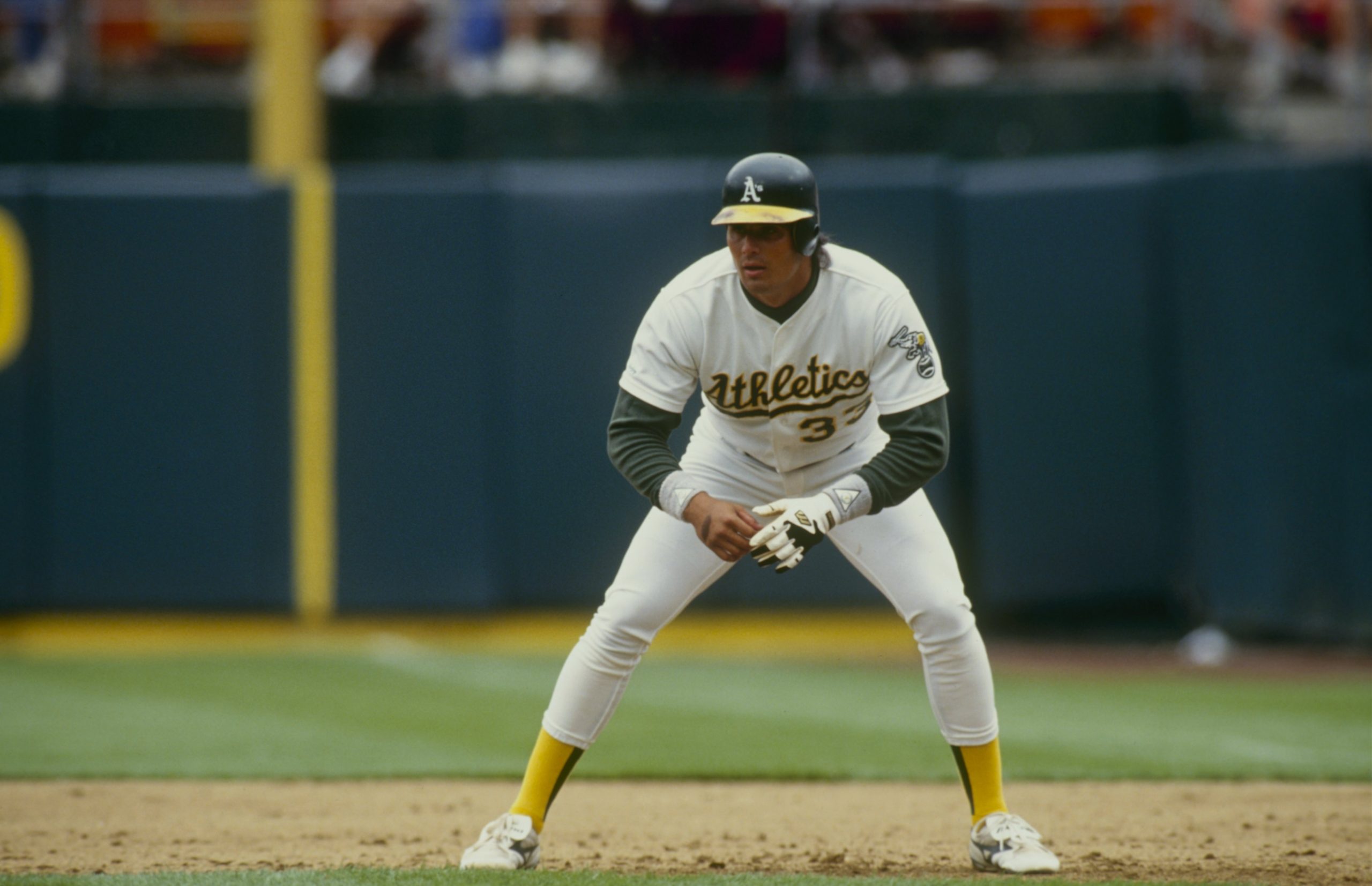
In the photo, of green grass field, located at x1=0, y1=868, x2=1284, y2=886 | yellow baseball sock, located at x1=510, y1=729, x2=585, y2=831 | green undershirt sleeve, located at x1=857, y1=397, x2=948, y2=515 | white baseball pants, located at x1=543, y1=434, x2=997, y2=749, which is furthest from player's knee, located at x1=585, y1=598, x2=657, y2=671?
green undershirt sleeve, located at x1=857, y1=397, x2=948, y2=515

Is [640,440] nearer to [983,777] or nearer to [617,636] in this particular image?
[617,636]

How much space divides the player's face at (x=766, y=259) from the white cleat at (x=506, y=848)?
4.84 feet

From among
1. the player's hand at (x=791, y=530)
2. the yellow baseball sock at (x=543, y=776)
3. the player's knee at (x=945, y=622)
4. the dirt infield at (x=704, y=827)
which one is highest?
the player's hand at (x=791, y=530)

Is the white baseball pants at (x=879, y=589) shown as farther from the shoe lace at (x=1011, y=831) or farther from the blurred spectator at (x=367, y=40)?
the blurred spectator at (x=367, y=40)

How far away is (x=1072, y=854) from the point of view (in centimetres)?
441

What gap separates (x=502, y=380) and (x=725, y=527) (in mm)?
5610

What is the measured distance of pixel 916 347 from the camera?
4.08 m

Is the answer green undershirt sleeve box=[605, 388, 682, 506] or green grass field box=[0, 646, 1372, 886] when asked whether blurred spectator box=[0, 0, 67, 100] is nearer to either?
green grass field box=[0, 646, 1372, 886]

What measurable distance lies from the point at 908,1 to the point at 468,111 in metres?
3.03

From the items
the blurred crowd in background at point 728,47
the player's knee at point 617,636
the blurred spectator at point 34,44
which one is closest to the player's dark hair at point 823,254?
the player's knee at point 617,636

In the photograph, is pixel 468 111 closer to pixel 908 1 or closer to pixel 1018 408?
pixel 908 1

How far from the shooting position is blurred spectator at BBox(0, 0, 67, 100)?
1105 cm

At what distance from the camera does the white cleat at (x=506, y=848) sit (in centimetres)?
403

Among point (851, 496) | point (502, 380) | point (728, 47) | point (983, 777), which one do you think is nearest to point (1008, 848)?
point (983, 777)
